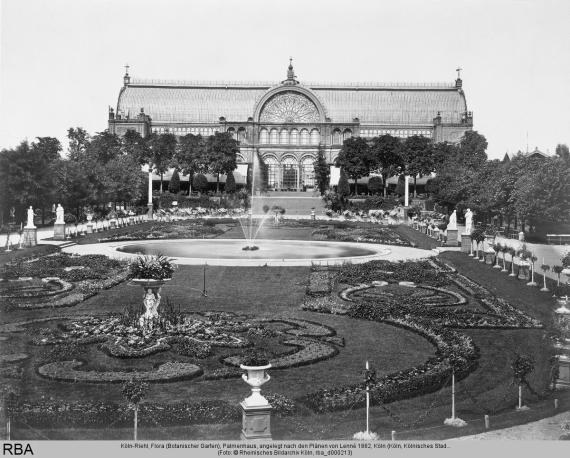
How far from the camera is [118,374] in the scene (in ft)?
48.5

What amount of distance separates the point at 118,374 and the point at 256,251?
23.3 meters

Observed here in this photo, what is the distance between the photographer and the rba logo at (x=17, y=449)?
1033 centimetres

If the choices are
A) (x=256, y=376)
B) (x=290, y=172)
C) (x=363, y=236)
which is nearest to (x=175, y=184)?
(x=290, y=172)

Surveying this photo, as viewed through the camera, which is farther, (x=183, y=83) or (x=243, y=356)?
(x=183, y=83)

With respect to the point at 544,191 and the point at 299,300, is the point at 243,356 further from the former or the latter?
the point at 544,191

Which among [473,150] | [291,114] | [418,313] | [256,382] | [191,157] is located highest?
[291,114]

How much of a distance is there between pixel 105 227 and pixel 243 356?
39421 millimetres

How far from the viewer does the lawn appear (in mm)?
11922

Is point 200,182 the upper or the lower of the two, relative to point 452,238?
upper

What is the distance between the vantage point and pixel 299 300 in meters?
23.8

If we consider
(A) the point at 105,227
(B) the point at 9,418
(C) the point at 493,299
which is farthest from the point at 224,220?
(B) the point at 9,418

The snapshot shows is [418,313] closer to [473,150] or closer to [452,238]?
[452,238]

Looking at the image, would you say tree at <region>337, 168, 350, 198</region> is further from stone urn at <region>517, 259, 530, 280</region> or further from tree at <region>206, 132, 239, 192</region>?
stone urn at <region>517, 259, 530, 280</region>

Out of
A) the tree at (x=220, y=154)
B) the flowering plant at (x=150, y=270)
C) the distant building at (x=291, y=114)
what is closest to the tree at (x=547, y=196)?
the flowering plant at (x=150, y=270)
